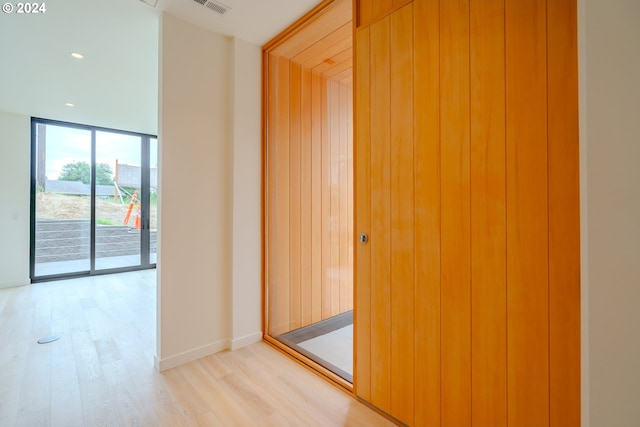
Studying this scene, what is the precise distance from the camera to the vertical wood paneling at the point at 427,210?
1.36 metres

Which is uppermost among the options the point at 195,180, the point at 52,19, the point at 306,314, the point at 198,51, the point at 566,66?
the point at 52,19

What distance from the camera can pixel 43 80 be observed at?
123 inches

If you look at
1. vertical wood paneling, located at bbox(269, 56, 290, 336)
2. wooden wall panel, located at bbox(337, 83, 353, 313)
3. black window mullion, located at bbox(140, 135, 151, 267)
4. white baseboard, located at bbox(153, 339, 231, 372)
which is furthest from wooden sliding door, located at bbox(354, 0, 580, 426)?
black window mullion, located at bbox(140, 135, 151, 267)

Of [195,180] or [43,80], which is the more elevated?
[43,80]

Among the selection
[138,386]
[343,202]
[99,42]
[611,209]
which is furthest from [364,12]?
[138,386]

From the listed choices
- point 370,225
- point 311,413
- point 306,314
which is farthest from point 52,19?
point 311,413

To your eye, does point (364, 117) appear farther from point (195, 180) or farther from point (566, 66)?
point (195, 180)

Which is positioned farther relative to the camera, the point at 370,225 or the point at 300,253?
the point at 300,253

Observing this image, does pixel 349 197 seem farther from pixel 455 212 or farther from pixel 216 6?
pixel 216 6

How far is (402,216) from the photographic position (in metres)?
1.51

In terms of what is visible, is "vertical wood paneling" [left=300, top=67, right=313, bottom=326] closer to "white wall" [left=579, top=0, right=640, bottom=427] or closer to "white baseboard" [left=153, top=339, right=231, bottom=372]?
"white baseboard" [left=153, top=339, right=231, bottom=372]

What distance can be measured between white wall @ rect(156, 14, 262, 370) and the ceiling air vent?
0.30 meters

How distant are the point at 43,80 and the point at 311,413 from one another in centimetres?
440

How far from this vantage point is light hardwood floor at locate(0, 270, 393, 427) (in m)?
1.58
